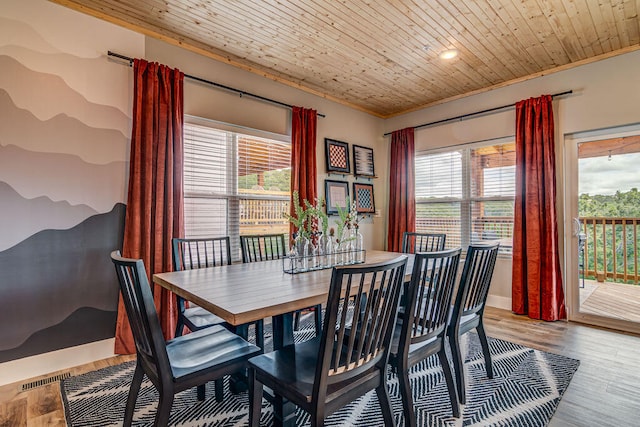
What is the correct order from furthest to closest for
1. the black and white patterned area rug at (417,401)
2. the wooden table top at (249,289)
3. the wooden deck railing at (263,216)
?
the wooden deck railing at (263,216) → the black and white patterned area rug at (417,401) → the wooden table top at (249,289)

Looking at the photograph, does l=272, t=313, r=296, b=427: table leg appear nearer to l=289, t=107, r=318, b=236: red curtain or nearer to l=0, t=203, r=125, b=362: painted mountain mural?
l=0, t=203, r=125, b=362: painted mountain mural

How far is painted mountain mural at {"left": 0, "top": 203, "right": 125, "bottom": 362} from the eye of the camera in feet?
7.28

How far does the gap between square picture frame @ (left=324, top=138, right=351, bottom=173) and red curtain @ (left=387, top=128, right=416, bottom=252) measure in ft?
2.41

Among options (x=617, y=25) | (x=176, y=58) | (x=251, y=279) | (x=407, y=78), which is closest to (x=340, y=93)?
(x=407, y=78)

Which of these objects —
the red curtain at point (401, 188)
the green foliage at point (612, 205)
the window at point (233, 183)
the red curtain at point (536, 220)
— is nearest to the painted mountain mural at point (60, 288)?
the window at point (233, 183)

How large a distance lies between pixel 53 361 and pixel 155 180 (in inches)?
58.8

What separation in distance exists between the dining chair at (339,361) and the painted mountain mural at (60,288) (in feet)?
5.88

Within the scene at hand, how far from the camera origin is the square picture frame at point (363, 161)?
4.57 meters

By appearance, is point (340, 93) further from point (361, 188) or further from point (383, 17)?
point (383, 17)

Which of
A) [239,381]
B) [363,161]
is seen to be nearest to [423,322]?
[239,381]

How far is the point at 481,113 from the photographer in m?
3.96

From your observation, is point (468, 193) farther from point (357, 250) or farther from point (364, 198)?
point (357, 250)

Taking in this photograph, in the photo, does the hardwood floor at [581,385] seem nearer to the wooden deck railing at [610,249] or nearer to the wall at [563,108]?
the wall at [563,108]

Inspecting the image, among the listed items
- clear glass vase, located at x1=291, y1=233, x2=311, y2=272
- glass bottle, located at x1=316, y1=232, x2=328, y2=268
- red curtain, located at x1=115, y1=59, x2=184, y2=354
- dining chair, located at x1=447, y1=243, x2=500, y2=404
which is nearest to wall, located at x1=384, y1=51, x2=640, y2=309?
dining chair, located at x1=447, y1=243, x2=500, y2=404
